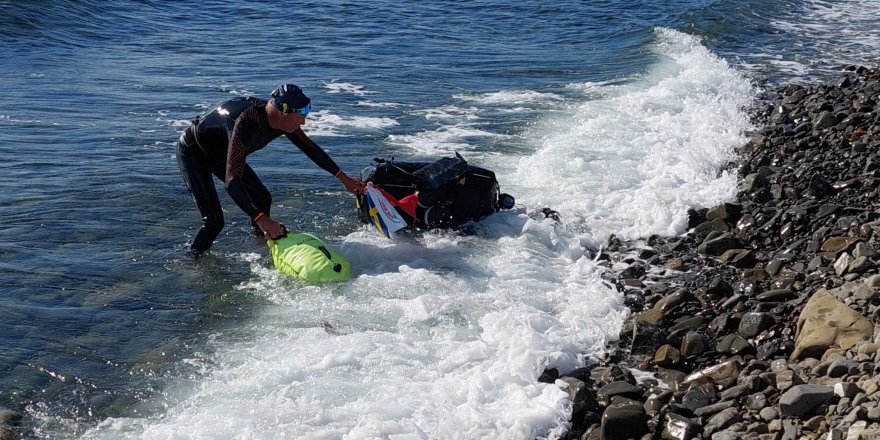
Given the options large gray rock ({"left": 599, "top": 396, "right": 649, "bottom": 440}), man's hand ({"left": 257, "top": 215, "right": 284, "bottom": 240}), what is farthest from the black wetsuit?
large gray rock ({"left": 599, "top": 396, "right": 649, "bottom": 440})

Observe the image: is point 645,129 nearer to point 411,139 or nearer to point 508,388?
point 411,139

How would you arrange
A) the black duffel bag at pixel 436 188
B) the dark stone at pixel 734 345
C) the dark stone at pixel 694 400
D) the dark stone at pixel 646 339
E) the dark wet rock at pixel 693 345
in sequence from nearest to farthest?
1. the dark stone at pixel 694 400
2. the dark stone at pixel 734 345
3. the dark wet rock at pixel 693 345
4. the dark stone at pixel 646 339
5. the black duffel bag at pixel 436 188

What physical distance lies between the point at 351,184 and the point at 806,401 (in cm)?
510

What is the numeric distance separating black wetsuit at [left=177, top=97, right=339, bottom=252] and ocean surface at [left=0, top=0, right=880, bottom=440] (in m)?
0.54

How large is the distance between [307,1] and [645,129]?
1656 centimetres

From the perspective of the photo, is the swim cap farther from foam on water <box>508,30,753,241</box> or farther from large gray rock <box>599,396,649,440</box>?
large gray rock <box>599,396,649,440</box>

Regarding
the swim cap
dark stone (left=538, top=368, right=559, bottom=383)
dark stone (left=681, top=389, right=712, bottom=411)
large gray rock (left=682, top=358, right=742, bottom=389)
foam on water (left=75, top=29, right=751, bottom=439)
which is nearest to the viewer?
dark stone (left=681, top=389, right=712, bottom=411)

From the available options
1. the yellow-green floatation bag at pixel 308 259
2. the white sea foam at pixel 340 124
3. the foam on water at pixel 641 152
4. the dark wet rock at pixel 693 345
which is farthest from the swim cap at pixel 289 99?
the white sea foam at pixel 340 124

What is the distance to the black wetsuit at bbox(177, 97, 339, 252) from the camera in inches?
350

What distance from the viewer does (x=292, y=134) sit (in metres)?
9.33

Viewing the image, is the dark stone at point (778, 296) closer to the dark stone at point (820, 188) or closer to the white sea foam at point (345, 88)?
the dark stone at point (820, 188)

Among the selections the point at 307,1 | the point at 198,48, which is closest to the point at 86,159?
the point at 198,48

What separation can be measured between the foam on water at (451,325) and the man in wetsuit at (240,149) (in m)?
0.63

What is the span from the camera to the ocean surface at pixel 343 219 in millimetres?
6902
